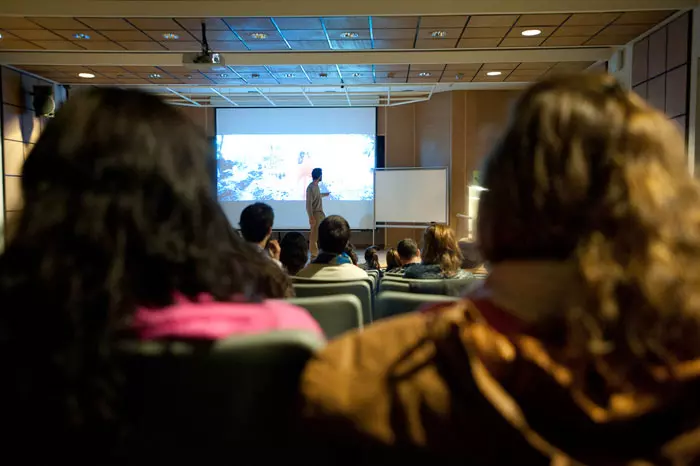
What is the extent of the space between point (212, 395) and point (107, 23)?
6.20 metres

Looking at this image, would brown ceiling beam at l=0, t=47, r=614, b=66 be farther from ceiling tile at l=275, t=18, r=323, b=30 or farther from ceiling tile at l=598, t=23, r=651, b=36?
ceiling tile at l=275, t=18, r=323, b=30

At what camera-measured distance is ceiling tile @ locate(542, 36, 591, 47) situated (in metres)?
6.27

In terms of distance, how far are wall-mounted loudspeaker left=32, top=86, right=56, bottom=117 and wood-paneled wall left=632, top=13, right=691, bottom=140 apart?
26.9 feet

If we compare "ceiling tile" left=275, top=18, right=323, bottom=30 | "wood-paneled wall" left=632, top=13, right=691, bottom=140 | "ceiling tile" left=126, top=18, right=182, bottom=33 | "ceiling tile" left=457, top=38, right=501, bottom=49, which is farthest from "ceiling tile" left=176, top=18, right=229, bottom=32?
"wood-paneled wall" left=632, top=13, right=691, bottom=140

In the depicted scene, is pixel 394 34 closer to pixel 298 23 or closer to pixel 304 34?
pixel 304 34

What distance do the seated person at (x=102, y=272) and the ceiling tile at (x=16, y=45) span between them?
23.1 ft

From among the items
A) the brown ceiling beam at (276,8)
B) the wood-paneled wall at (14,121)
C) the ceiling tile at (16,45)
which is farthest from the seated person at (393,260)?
the wood-paneled wall at (14,121)

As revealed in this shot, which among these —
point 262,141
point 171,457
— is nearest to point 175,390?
point 171,457

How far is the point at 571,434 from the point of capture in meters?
0.66

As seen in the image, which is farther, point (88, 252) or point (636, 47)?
point (636, 47)

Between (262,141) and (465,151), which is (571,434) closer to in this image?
(465,151)

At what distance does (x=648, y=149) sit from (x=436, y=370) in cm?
41

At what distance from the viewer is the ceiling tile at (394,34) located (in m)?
6.00

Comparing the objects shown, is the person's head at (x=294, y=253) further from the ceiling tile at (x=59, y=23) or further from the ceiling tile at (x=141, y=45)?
the ceiling tile at (x=141, y=45)
